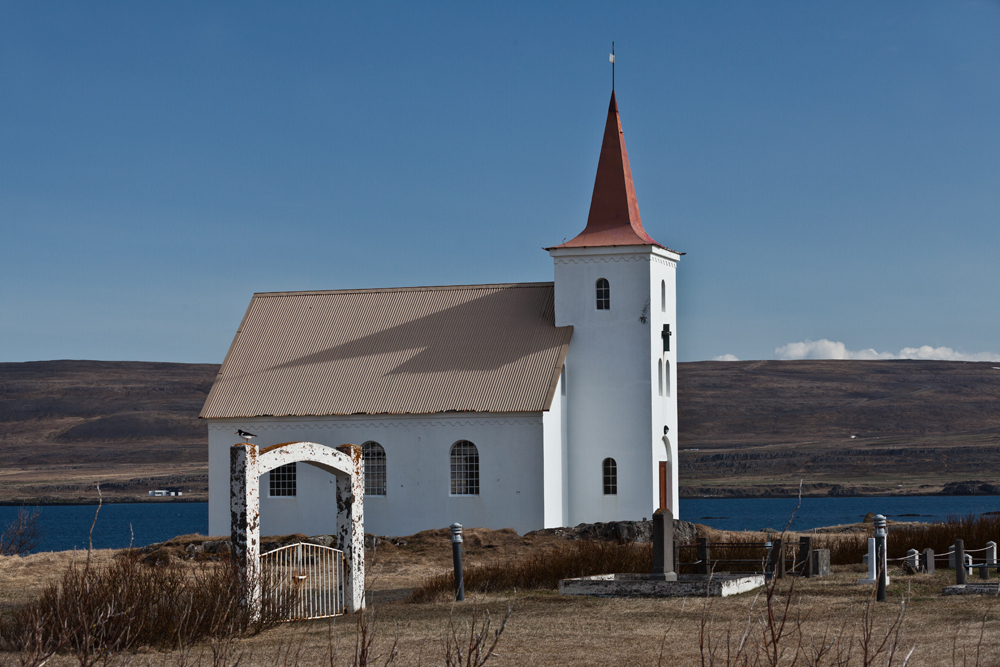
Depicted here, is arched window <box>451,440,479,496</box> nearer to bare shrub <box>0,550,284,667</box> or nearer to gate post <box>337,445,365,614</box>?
gate post <box>337,445,365,614</box>

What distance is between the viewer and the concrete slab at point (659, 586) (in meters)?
21.4

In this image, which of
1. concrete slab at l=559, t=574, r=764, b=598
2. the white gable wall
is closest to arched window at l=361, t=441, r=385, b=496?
the white gable wall

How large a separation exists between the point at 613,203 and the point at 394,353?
8.91 meters

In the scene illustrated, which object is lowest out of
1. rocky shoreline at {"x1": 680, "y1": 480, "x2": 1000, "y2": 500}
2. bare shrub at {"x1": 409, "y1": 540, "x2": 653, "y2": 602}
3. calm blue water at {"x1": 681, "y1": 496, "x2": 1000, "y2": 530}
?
calm blue water at {"x1": 681, "y1": 496, "x2": 1000, "y2": 530}

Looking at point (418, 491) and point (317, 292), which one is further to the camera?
point (317, 292)

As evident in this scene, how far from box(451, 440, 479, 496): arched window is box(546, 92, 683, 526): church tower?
3128mm

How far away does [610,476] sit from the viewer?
4047 cm

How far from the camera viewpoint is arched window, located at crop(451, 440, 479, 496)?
129 feet

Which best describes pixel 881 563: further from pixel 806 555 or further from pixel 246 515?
pixel 246 515

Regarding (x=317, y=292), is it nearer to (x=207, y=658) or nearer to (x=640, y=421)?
(x=640, y=421)

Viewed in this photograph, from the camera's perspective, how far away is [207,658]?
1487cm

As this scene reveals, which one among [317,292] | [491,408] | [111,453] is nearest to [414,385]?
[491,408]

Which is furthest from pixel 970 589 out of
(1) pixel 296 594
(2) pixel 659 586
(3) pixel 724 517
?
(3) pixel 724 517

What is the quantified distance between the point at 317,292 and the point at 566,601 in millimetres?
26140
